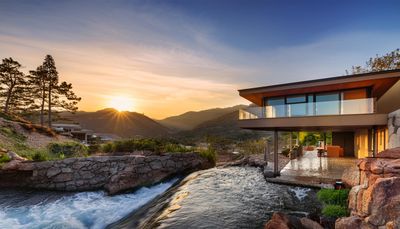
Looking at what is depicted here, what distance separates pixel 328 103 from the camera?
40.9ft

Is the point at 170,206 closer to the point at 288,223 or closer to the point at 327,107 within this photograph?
the point at 288,223

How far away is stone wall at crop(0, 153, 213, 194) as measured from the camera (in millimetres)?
13234

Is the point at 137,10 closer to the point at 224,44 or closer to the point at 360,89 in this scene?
the point at 224,44

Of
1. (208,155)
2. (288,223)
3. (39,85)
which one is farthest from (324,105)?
(39,85)

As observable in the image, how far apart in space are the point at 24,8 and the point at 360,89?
18.2 metres

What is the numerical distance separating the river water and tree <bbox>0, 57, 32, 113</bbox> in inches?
981

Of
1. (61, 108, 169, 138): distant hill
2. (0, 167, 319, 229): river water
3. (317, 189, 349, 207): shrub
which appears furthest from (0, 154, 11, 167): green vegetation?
(61, 108, 169, 138): distant hill

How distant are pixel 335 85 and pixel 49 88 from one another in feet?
113

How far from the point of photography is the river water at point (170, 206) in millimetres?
7699

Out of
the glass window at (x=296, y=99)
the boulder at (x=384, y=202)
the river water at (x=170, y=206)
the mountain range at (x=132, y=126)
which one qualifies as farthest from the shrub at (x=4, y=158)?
the mountain range at (x=132, y=126)

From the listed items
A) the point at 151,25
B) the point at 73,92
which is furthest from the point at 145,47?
the point at 73,92

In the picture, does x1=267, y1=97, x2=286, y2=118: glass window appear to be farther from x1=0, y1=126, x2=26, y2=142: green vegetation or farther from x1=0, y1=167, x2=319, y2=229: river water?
x1=0, y1=126, x2=26, y2=142: green vegetation

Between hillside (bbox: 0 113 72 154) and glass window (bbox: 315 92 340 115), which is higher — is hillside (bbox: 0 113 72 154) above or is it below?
below

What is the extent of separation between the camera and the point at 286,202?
9.55 m
